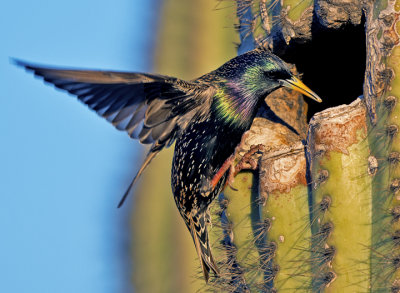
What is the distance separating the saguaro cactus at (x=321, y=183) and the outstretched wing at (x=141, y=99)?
0.26 meters

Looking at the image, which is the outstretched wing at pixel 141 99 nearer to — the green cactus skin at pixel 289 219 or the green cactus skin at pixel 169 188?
the green cactus skin at pixel 289 219

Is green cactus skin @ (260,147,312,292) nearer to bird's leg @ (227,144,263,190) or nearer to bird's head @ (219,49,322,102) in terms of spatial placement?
bird's leg @ (227,144,263,190)

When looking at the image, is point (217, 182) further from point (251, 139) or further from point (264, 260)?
point (264, 260)

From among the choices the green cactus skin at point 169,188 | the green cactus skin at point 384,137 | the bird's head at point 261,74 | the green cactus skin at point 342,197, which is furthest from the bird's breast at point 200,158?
the green cactus skin at point 169,188

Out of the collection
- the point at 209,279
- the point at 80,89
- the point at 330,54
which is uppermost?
the point at 330,54

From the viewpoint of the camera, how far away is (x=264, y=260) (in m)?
2.10

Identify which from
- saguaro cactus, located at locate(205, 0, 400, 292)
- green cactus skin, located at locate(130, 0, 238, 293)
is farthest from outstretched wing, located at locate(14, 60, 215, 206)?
green cactus skin, located at locate(130, 0, 238, 293)

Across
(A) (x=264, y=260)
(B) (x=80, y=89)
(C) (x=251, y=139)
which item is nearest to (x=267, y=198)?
(A) (x=264, y=260)

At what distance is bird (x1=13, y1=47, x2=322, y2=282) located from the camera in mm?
2121

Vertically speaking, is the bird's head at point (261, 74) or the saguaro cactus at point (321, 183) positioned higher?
the bird's head at point (261, 74)

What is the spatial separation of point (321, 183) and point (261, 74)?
0.58m

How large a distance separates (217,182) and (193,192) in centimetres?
11

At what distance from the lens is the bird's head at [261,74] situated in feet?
7.80

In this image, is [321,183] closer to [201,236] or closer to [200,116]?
[200,116]
